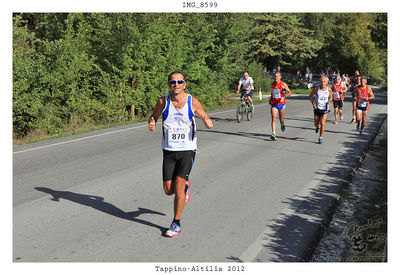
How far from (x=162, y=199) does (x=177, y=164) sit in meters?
1.45

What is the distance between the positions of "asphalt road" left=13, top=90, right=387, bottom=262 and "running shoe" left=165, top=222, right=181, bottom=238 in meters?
0.10

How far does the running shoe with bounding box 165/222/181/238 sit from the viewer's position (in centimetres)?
532

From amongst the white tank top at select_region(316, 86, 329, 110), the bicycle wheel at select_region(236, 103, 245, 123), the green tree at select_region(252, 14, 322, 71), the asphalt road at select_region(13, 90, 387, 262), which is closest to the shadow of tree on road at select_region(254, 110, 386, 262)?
the asphalt road at select_region(13, 90, 387, 262)

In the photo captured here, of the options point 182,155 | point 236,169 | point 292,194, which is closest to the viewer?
point 182,155

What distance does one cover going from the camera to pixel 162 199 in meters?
6.81

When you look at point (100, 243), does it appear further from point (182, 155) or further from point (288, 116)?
point (288, 116)

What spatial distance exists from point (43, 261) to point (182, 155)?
6.60 feet

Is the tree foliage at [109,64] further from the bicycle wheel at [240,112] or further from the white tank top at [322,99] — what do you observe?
the white tank top at [322,99]

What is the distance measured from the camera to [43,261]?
4633mm

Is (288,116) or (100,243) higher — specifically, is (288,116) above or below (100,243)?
above

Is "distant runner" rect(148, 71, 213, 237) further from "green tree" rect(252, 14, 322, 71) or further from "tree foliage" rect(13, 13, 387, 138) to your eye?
"green tree" rect(252, 14, 322, 71)

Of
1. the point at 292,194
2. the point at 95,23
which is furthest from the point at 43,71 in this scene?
the point at 292,194

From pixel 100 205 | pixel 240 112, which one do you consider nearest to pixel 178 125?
pixel 100 205

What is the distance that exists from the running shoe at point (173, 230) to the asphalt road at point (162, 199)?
97 millimetres
